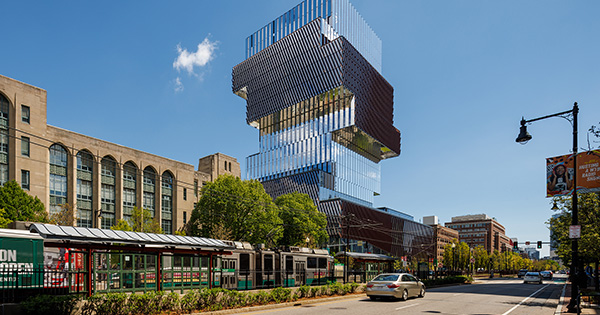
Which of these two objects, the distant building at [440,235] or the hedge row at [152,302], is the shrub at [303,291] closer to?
the hedge row at [152,302]

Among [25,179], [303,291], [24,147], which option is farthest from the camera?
[24,147]

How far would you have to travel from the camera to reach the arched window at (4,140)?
162 ft

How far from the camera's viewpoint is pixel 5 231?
16.9m

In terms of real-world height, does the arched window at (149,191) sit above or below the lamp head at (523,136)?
below

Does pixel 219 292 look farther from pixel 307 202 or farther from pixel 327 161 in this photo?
pixel 327 161

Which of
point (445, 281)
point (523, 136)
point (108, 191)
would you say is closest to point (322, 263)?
point (445, 281)

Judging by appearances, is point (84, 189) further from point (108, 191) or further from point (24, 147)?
point (24, 147)

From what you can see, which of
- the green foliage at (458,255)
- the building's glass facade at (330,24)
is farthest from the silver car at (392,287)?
the building's glass facade at (330,24)

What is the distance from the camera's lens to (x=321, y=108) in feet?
427

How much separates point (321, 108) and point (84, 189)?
81.2m

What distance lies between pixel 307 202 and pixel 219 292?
59.2 metres

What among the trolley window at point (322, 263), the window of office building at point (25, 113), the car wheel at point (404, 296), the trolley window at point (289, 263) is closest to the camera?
the car wheel at point (404, 296)

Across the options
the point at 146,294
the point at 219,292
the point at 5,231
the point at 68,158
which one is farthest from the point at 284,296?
the point at 68,158

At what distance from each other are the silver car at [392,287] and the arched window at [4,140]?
45773mm
